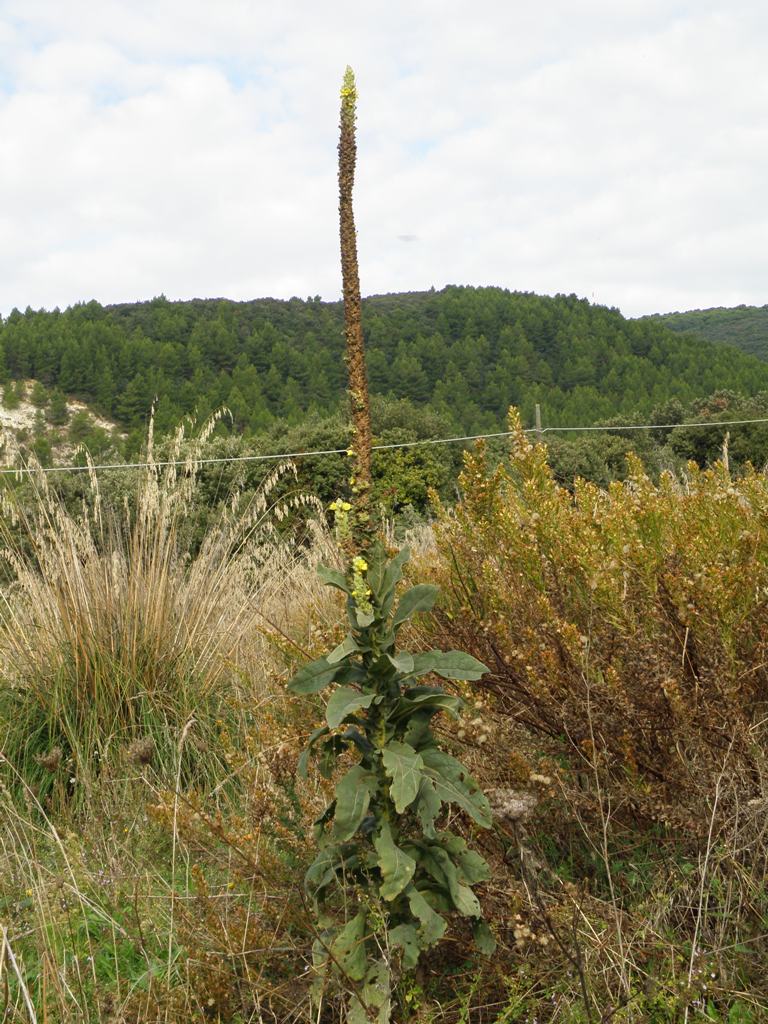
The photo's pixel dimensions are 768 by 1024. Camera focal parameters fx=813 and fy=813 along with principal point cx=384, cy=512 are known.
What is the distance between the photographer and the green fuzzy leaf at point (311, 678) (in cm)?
160

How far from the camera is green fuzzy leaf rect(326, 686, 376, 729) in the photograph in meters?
1.46

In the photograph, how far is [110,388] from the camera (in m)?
43.4

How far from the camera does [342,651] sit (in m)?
1.54

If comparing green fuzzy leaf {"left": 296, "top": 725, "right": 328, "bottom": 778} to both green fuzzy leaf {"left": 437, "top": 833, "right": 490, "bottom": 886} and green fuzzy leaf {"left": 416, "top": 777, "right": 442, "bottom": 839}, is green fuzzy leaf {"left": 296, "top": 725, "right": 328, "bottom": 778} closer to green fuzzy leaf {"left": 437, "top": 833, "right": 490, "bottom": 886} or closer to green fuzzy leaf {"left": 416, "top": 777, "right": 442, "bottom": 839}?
green fuzzy leaf {"left": 416, "top": 777, "right": 442, "bottom": 839}

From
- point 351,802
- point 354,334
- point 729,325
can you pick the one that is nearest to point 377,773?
point 351,802

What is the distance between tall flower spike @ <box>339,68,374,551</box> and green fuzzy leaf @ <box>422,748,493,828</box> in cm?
45

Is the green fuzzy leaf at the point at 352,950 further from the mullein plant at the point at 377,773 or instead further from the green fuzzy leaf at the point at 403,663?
the green fuzzy leaf at the point at 403,663

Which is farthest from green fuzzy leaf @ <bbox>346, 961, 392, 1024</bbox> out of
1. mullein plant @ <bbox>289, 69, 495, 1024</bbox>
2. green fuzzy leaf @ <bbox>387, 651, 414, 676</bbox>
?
green fuzzy leaf @ <bbox>387, 651, 414, 676</bbox>

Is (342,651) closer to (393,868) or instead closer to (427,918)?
(393,868)

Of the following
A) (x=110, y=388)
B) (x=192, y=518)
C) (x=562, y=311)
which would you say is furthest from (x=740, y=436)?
(x=562, y=311)

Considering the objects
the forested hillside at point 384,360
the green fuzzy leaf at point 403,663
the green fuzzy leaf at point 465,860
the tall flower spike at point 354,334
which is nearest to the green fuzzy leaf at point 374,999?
the green fuzzy leaf at point 465,860

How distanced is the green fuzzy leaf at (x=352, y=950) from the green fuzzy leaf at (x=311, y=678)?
0.49 metres

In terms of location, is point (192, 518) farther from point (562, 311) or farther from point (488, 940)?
point (562, 311)

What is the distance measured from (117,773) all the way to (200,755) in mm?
343
